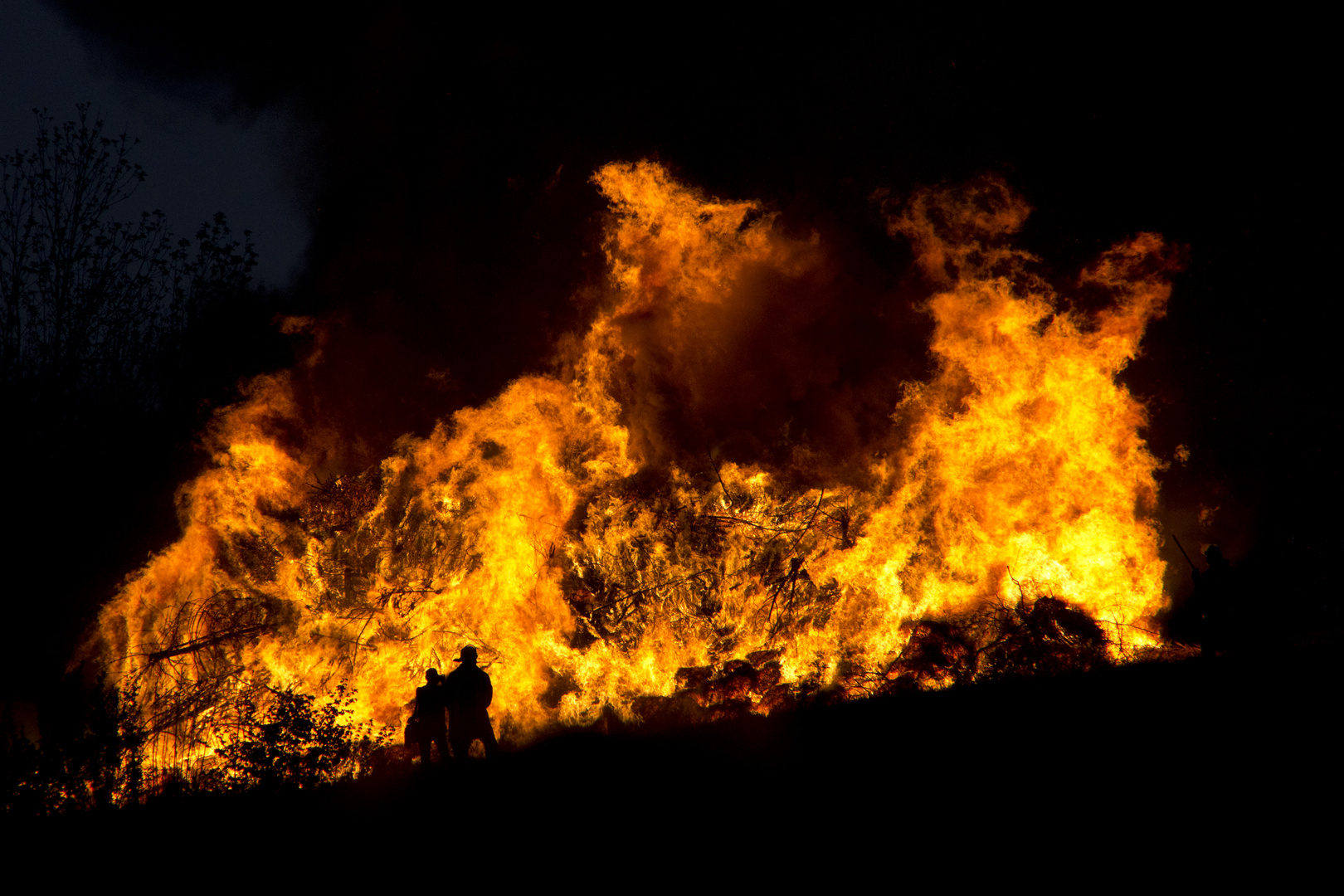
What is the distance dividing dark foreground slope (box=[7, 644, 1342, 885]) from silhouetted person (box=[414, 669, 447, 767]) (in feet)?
2.40

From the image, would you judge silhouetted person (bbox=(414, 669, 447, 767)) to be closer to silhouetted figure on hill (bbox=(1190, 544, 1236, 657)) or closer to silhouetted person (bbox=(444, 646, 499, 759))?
silhouetted person (bbox=(444, 646, 499, 759))

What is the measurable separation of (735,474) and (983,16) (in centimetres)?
863

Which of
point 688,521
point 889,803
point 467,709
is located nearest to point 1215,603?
point 889,803

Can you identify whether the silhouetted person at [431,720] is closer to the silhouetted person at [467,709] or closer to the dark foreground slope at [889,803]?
the silhouetted person at [467,709]

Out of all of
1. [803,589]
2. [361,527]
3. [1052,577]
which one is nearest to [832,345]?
[803,589]

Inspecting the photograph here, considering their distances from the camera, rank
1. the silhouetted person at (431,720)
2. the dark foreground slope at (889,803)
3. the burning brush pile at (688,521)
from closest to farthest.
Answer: the dark foreground slope at (889,803), the silhouetted person at (431,720), the burning brush pile at (688,521)

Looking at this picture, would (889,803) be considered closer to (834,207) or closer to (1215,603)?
(1215,603)

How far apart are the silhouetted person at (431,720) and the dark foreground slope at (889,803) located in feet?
2.40

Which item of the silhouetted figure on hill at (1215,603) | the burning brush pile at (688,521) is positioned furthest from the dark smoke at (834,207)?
the silhouetted figure on hill at (1215,603)

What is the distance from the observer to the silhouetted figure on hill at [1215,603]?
A: 28.5ft

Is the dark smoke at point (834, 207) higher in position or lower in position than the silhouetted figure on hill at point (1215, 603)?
higher

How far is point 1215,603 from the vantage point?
8836 millimetres

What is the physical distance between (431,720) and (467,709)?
0.52m

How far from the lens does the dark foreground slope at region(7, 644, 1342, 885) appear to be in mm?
5012
